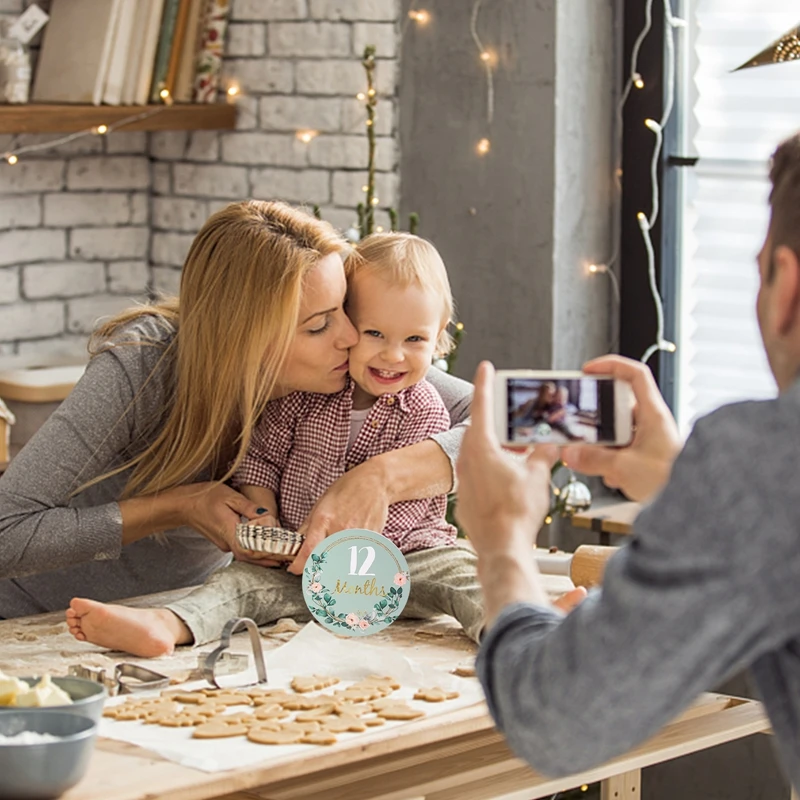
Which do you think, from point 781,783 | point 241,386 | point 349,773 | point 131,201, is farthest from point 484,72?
point 349,773

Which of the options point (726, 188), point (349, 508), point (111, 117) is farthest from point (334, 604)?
point (111, 117)

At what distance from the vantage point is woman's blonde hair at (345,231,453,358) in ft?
7.35

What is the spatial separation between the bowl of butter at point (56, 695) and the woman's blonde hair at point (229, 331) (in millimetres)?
648

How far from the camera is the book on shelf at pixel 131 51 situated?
370 centimetres

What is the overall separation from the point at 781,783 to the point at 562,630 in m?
2.51

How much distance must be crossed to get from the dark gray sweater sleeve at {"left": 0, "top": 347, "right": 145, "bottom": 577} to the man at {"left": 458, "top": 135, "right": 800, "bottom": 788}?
1182mm

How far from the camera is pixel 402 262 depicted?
2246mm

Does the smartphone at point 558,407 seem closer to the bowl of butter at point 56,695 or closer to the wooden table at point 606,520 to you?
the bowl of butter at point 56,695

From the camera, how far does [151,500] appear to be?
2.15 meters

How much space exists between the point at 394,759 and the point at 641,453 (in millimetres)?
580

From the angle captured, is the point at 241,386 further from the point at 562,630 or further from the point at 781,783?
the point at 781,783

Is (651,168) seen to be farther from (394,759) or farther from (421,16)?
(394,759)

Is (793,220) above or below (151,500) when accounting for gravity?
above

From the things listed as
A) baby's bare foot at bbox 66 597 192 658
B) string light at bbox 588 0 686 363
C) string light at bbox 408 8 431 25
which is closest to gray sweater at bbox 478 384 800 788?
baby's bare foot at bbox 66 597 192 658
